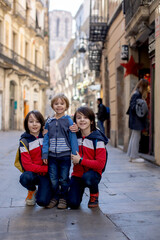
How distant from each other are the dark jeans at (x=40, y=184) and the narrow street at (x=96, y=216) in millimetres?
115

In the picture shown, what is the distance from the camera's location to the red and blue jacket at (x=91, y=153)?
399cm

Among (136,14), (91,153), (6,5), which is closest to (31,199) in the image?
(91,153)

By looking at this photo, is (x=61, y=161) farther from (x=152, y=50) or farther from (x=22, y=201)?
(x=152, y=50)

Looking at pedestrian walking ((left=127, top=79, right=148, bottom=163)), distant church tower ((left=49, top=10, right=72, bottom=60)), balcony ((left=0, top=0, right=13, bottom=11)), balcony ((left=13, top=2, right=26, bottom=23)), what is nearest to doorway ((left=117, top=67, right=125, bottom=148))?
pedestrian walking ((left=127, top=79, right=148, bottom=163))

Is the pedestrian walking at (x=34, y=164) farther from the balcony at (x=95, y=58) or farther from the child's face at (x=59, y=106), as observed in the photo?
the balcony at (x=95, y=58)

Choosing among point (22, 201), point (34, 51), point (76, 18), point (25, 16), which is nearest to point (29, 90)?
point (34, 51)

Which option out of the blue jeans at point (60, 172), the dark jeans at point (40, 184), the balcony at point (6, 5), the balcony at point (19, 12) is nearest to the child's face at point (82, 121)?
the blue jeans at point (60, 172)

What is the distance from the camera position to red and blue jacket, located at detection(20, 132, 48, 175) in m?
4.12

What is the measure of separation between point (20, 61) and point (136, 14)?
69.2 ft

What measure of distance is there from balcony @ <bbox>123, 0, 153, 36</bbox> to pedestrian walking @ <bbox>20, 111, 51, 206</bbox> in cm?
518

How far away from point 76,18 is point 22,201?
45568mm

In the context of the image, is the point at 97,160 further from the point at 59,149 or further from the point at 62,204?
the point at 62,204

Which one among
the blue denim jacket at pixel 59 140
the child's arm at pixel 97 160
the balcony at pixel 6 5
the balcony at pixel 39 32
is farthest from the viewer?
the balcony at pixel 39 32

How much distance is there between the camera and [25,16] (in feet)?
98.3
